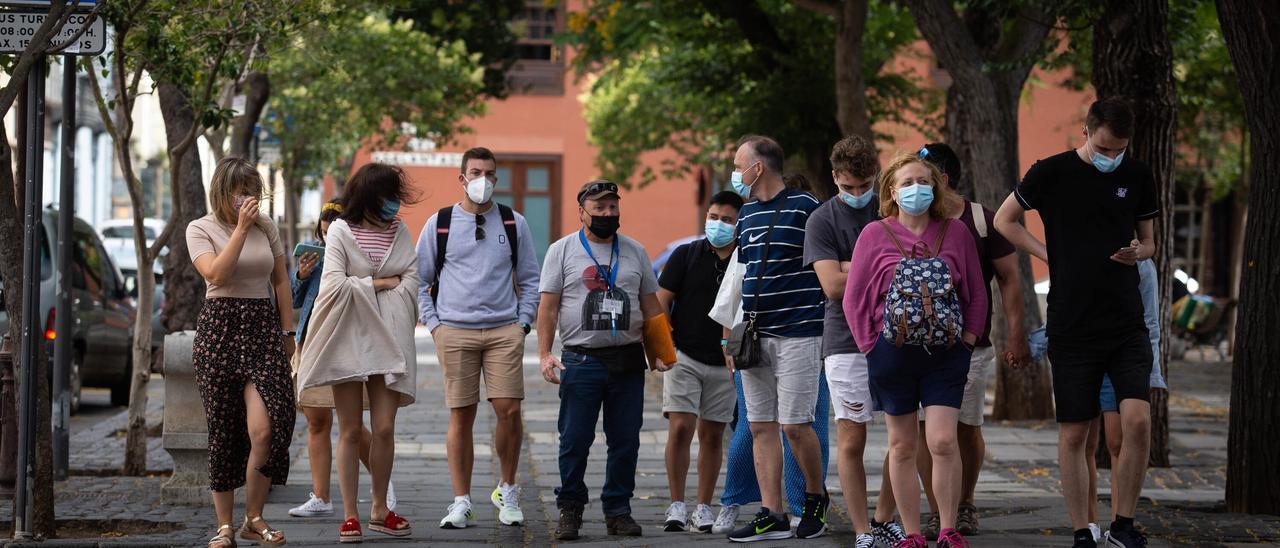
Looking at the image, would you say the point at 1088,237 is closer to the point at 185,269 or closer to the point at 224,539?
the point at 224,539

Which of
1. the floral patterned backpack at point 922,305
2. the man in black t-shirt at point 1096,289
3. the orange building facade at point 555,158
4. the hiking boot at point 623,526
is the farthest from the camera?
the orange building facade at point 555,158

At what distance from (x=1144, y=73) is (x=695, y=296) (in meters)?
3.98

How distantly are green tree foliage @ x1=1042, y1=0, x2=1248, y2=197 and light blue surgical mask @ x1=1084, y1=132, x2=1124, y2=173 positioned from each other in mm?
3780

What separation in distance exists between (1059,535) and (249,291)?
3683 millimetres

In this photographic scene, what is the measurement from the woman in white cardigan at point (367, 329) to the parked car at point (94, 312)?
696 centimetres

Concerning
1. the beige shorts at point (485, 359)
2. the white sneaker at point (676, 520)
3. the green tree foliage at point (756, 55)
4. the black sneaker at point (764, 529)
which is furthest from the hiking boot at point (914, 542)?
the green tree foliage at point (756, 55)

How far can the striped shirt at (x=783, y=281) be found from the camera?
24.5 ft

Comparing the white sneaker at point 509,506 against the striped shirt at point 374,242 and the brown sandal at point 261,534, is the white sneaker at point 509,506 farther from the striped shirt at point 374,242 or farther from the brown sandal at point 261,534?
the striped shirt at point 374,242

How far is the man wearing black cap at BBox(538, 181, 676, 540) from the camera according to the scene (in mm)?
7832

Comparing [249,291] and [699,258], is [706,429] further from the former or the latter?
[249,291]

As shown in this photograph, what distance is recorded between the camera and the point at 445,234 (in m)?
8.19

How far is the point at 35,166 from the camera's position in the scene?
25.1 ft

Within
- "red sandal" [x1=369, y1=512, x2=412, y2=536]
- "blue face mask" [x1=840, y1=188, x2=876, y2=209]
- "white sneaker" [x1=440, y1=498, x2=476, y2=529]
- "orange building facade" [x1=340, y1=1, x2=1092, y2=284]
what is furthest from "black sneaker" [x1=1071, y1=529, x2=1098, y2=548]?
"orange building facade" [x1=340, y1=1, x2=1092, y2=284]

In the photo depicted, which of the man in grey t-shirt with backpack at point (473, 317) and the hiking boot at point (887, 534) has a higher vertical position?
the man in grey t-shirt with backpack at point (473, 317)
